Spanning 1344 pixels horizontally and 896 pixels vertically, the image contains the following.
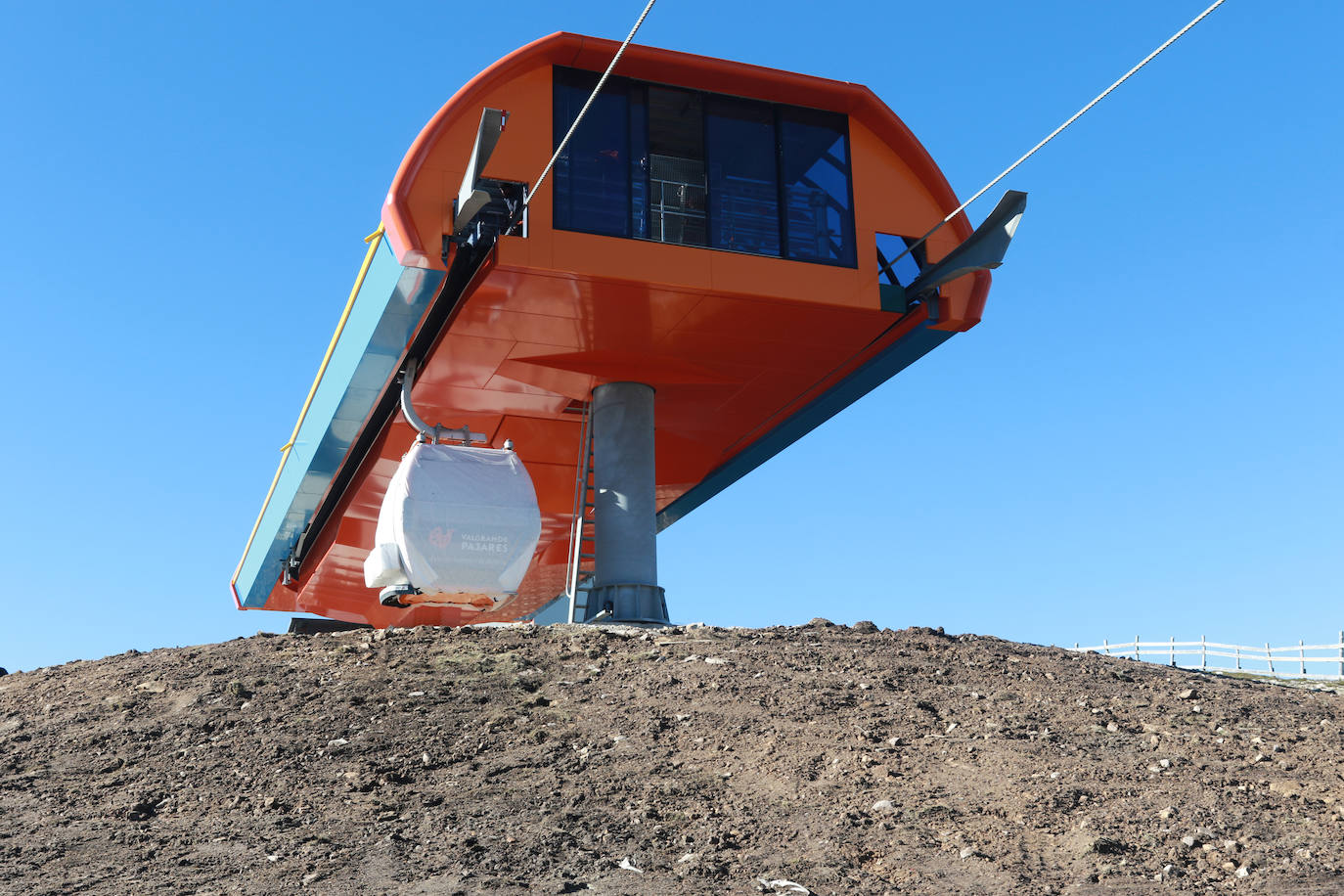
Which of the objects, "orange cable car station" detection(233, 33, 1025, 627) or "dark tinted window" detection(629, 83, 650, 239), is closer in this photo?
"orange cable car station" detection(233, 33, 1025, 627)

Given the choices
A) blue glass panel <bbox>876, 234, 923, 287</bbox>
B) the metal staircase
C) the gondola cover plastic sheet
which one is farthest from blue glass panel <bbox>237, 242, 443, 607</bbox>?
blue glass panel <bbox>876, 234, 923, 287</bbox>

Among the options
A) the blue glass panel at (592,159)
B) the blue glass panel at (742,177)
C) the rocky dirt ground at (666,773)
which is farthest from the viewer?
the blue glass panel at (742,177)

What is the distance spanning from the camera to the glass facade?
15086 mm

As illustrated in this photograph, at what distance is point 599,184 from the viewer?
49.5 feet

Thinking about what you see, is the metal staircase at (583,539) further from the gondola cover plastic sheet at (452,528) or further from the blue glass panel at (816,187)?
the blue glass panel at (816,187)

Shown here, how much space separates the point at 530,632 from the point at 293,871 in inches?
235

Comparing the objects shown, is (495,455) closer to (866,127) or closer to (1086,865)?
(866,127)

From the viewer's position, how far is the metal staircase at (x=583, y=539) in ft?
57.0

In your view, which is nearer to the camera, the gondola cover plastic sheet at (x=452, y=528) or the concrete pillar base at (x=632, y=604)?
the gondola cover plastic sheet at (x=452, y=528)

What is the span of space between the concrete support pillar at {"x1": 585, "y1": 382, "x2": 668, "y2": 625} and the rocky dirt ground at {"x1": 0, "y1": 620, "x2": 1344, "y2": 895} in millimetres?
4473

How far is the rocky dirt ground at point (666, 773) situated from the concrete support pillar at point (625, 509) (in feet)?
14.7

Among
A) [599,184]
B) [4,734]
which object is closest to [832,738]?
[4,734]

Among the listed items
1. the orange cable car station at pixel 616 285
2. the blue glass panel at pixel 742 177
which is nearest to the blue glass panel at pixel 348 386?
the orange cable car station at pixel 616 285

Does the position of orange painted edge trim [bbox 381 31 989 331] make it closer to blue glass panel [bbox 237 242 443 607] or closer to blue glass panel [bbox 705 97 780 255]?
blue glass panel [bbox 705 97 780 255]
